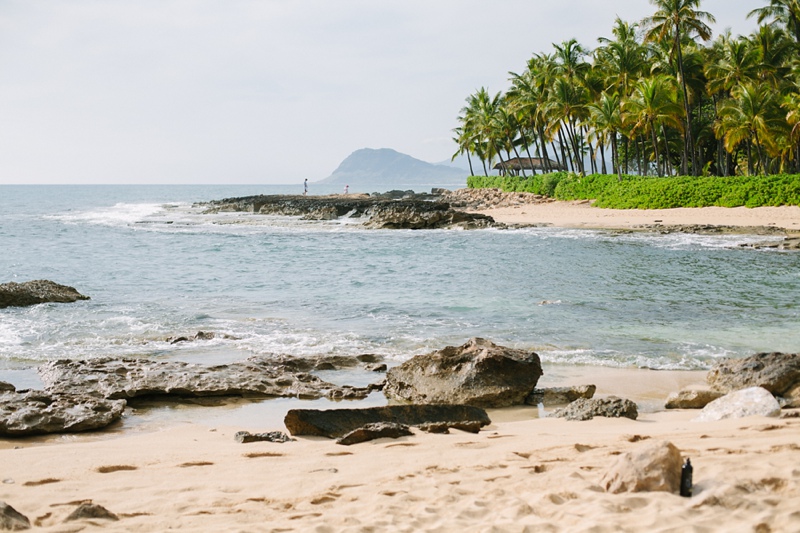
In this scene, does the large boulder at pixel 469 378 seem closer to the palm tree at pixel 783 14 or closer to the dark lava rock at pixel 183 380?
the dark lava rock at pixel 183 380

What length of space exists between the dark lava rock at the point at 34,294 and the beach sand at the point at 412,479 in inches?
387

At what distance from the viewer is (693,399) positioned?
794 cm

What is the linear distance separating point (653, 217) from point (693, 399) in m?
34.1

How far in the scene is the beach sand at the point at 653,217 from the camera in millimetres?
34844

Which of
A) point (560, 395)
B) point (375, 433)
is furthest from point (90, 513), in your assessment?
point (560, 395)

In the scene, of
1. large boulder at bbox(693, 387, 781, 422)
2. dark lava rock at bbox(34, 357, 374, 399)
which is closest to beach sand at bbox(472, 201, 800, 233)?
large boulder at bbox(693, 387, 781, 422)

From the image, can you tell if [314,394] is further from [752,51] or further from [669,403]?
[752,51]

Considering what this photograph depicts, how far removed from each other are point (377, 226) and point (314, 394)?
36.5m

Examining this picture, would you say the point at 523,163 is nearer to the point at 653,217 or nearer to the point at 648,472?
the point at 653,217

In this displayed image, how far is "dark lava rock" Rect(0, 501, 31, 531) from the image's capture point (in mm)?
4209

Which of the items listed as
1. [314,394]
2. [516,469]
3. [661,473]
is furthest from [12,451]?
[661,473]

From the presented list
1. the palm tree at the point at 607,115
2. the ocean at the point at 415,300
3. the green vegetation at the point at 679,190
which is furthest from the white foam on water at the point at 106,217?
the palm tree at the point at 607,115

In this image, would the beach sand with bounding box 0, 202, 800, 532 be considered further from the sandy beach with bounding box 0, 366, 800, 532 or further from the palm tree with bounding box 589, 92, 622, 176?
the palm tree with bounding box 589, 92, 622, 176

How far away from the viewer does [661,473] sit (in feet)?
14.7
